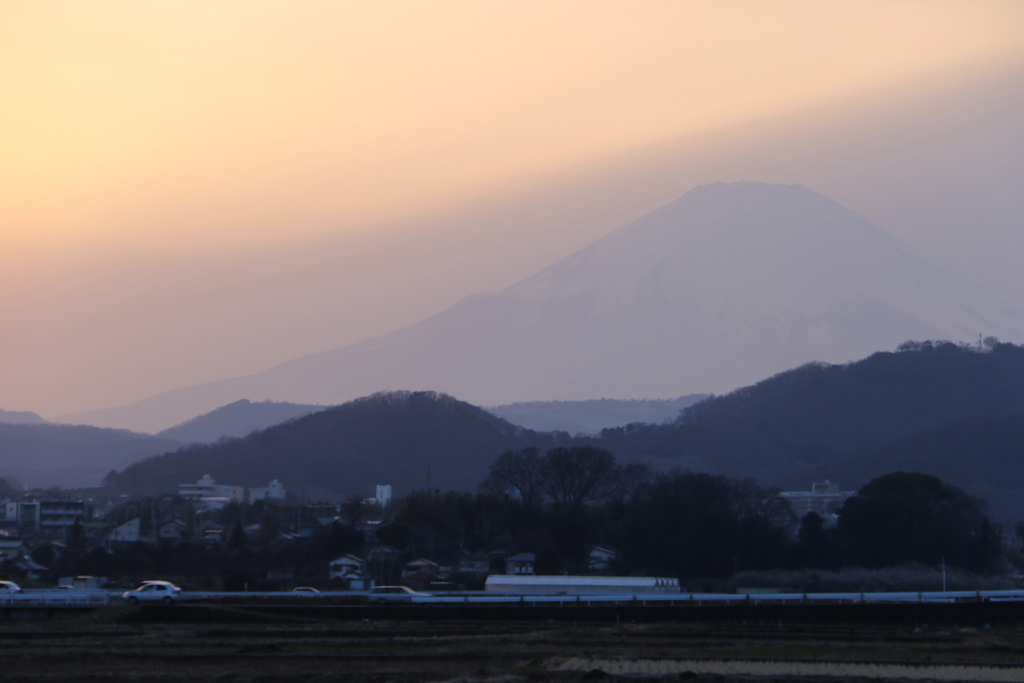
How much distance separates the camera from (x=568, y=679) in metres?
20.5

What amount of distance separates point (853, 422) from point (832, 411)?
466 cm

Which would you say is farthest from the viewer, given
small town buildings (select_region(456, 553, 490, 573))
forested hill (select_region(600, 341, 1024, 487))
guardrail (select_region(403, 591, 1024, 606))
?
forested hill (select_region(600, 341, 1024, 487))

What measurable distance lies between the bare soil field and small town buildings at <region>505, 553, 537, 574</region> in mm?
16581

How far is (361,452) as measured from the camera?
117 m

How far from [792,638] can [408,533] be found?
2854 cm

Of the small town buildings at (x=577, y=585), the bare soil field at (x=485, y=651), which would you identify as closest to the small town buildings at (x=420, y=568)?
the small town buildings at (x=577, y=585)

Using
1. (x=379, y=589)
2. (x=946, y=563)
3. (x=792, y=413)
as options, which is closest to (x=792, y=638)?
(x=379, y=589)

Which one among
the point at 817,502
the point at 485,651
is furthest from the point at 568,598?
the point at 817,502

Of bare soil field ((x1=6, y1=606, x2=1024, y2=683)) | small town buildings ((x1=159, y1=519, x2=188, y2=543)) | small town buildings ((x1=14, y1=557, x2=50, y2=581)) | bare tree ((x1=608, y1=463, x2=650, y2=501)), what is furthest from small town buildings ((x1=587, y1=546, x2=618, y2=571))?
small town buildings ((x1=14, y1=557, x2=50, y2=581))

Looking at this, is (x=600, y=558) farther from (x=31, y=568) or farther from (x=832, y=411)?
(x=832, y=411)

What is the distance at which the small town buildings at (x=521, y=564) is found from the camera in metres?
49.4

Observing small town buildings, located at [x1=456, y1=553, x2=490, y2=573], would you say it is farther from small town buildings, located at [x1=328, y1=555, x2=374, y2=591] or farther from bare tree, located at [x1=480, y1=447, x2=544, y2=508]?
bare tree, located at [x1=480, y1=447, x2=544, y2=508]

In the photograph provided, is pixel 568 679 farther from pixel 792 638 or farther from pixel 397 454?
pixel 397 454

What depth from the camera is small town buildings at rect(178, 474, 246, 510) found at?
274 feet
